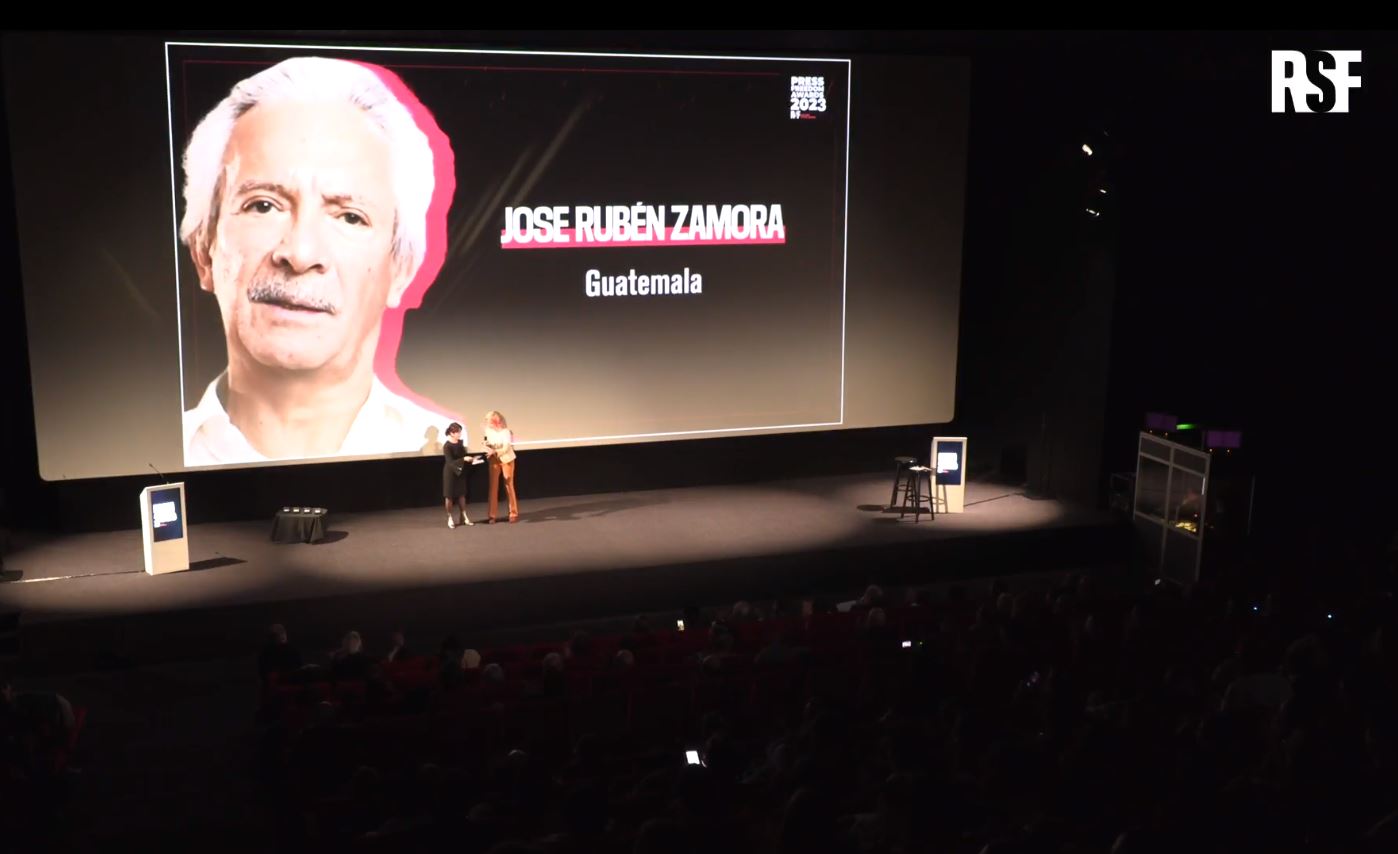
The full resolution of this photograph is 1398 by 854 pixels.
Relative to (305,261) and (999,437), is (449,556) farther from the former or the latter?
(999,437)

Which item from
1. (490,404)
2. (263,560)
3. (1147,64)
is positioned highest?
(1147,64)

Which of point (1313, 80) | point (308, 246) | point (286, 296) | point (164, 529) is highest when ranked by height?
point (1313, 80)

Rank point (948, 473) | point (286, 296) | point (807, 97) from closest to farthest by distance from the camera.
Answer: point (286, 296)
point (948, 473)
point (807, 97)

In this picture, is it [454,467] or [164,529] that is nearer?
[164,529]

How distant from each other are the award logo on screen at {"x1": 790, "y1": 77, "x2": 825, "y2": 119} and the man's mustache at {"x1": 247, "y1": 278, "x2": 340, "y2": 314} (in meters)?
4.64

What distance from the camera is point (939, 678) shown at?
23.7ft

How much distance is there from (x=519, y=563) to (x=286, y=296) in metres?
3.07

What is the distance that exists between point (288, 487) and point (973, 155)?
24.9 feet

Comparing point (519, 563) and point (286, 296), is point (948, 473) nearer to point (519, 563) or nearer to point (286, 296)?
point (519, 563)

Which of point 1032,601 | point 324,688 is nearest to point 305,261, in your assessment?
point 324,688

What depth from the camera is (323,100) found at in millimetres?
11469

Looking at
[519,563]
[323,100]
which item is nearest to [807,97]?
[323,100]

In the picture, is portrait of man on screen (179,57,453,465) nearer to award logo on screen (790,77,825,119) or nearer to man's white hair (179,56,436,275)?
man's white hair (179,56,436,275)

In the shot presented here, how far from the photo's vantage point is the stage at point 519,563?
10.0 m
